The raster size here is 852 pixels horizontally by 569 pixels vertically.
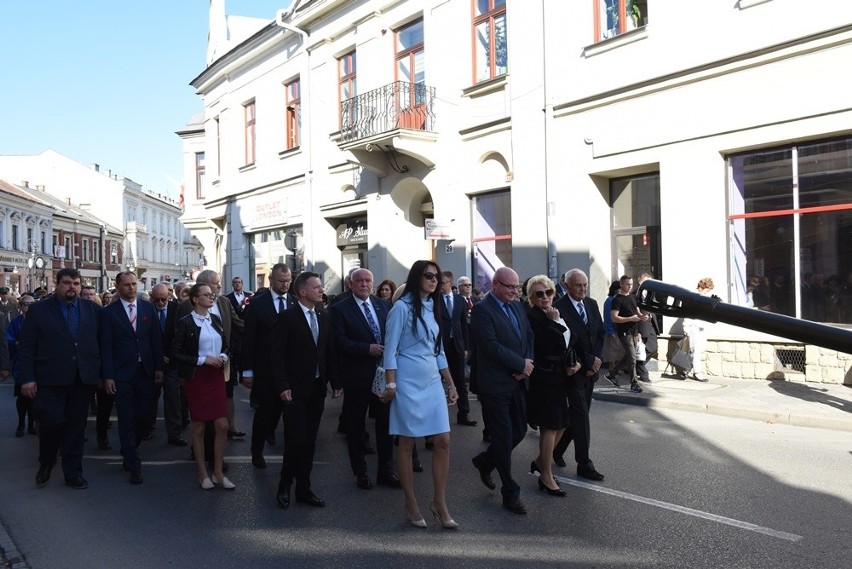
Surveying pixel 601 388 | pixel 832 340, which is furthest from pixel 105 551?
pixel 601 388

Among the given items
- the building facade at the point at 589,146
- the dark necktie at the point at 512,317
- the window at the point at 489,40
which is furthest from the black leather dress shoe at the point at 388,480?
the window at the point at 489,40

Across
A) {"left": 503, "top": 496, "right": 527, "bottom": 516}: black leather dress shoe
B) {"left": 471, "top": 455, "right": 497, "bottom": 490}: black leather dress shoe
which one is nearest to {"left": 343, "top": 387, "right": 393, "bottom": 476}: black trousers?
{"left": 471, "top": 455, "right": 497, "bottom": 490}: black leather dress shoe

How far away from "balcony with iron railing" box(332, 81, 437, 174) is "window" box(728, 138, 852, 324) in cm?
764

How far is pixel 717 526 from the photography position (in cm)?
529

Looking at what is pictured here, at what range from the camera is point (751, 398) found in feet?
34.1

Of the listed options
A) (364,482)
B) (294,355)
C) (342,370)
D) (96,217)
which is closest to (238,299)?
(342,370)

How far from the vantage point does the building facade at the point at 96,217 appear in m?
67.7

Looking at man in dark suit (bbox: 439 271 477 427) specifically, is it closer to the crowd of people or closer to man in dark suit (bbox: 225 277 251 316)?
the crowd of people

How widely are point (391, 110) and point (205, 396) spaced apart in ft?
43.3

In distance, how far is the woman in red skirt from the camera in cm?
664

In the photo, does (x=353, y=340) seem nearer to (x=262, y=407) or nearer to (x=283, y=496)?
(x=262, y=407)

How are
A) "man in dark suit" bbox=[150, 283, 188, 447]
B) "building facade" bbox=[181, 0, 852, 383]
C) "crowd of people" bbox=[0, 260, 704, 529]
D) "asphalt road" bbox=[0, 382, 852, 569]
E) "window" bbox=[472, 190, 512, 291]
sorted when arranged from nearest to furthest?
1. "asphalt road" bbox=[0, 382, 852, 569]
2. "crowd of people" bbox=[0, 260, 704, 529]
3. "man in dark suit" bbox=[150, 283, 188, 447]
4. "building facade" bbox=[181, 0, 852, 383]
5. "window" bbox=[472, 190, 512, 291]

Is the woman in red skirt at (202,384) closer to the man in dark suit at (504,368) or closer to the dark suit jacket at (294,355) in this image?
the dark suit jacket at (294,355)

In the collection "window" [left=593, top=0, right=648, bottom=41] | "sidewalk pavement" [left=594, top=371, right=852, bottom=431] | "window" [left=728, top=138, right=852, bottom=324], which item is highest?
"window" [left=593, top=0, right=648, bottom=41]
